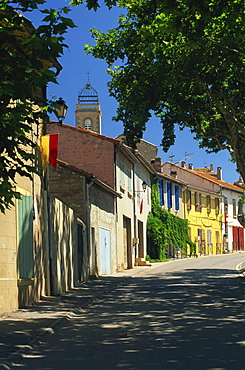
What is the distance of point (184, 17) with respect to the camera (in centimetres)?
1065

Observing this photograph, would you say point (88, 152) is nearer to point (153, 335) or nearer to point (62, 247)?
point (62, 247)

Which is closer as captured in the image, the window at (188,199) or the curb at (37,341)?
the curb at (37,341)

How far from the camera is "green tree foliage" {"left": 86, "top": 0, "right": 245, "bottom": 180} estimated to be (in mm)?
15695

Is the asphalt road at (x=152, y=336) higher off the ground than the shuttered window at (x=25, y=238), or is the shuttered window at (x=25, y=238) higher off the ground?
the shuttered window at (x=25, y=238)

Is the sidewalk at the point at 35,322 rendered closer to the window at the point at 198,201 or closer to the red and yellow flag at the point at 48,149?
the red and yellow flag at the point at 48,149

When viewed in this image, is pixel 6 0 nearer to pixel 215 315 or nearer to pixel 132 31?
pixel 215 315

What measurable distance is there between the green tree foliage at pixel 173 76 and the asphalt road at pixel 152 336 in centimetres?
622

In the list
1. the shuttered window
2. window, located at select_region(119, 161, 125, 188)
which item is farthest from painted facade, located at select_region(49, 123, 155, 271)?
the shuttered window

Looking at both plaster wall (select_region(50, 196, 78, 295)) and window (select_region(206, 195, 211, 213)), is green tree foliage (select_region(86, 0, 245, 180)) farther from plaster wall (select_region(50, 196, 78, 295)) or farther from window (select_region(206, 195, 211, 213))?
window (select_region(206, 195, 211, 213))

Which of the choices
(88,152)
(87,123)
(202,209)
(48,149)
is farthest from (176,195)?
(87,123)

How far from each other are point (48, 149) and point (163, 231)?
1024 inches

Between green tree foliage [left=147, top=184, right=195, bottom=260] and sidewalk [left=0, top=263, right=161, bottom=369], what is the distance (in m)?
23.0

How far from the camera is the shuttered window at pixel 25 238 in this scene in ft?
A: 44.3

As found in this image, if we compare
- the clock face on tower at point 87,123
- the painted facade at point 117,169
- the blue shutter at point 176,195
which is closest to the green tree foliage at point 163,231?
the blue shutter at point 176,195
